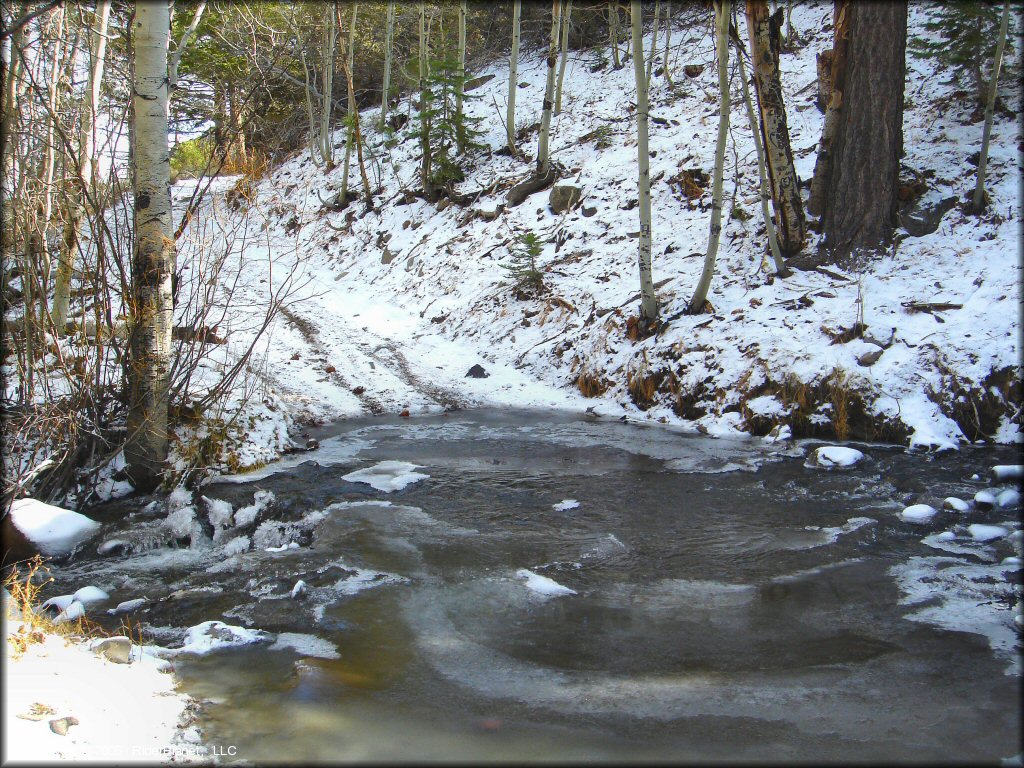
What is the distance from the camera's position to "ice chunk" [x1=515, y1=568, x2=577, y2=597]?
5025mm

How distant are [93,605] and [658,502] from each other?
477cm

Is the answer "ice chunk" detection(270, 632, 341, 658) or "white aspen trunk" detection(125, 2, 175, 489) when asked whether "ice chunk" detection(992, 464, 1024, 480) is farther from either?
"white aspen trunk" detection(125, 2, 175, 489)

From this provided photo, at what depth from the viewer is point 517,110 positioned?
2039 cm

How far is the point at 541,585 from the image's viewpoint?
5137mm

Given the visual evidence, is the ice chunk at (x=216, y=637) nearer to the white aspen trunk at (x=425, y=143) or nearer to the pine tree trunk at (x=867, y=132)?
the pine tree trunk at (x=867, y=132)

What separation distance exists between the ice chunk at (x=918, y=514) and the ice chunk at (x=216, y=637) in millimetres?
5248

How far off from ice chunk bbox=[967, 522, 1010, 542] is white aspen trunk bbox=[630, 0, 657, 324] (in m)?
5.44

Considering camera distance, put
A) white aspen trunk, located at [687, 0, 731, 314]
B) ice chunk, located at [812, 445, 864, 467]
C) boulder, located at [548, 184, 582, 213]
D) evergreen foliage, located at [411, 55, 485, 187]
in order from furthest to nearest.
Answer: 1. evergreen foliage, located at [411, 55, 485, 187]
2. boulder, located at [548, 184, 582, 213]
3. white aspen trunk, located at [687, 0, 731, 314]
4. ice chunk, located at [812, 445, 864, 467]

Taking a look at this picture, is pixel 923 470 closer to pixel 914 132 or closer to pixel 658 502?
pixel 658 502

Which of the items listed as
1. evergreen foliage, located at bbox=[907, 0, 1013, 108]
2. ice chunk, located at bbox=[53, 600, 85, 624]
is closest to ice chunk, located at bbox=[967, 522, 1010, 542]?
ice chunk, located at bbox=[53, 600, 85, 624]

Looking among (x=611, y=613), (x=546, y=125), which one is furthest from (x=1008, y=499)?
(x=546, y=125)

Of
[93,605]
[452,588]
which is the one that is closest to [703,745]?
[452,588]

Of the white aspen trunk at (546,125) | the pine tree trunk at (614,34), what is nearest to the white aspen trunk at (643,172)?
the white aspen trunk at (546,125)

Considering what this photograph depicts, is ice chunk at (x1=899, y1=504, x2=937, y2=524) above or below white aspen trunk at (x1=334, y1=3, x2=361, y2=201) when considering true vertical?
below
